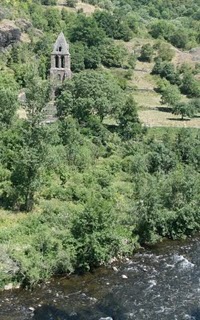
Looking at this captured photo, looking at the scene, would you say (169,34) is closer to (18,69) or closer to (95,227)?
(18,69)

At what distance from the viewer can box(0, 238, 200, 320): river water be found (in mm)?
36375

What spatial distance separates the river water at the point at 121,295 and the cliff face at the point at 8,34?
65408 mm

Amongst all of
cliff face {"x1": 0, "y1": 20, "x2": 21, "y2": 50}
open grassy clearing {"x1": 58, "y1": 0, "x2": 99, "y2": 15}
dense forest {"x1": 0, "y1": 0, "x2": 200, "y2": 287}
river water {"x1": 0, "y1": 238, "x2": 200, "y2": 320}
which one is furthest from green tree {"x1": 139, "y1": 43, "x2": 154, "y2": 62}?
river water {"x1": 0, "y1": 238, "x2": 200, "y2": 320}

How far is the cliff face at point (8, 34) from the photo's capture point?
99875mm

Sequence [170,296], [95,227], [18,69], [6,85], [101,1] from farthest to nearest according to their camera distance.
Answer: [101,1], [18,69], [6,85], [95,227], [170,296]

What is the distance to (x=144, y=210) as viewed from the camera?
47.9m

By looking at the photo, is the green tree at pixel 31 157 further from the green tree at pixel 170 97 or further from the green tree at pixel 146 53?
the green tree at pixel 146 53

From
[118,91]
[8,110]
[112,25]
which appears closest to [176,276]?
[8,110]

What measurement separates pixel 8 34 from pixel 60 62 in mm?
19528

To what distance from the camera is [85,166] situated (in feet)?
200

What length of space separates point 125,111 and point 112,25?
173 ft

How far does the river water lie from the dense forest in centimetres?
132

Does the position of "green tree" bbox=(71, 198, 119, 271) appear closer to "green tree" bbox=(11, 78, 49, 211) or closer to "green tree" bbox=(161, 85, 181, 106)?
"green tree" bbox=(11, 78, 49, 211)

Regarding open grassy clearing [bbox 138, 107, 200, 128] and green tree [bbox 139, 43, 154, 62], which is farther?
green tree [bbox 139, 43, 154, 62]
